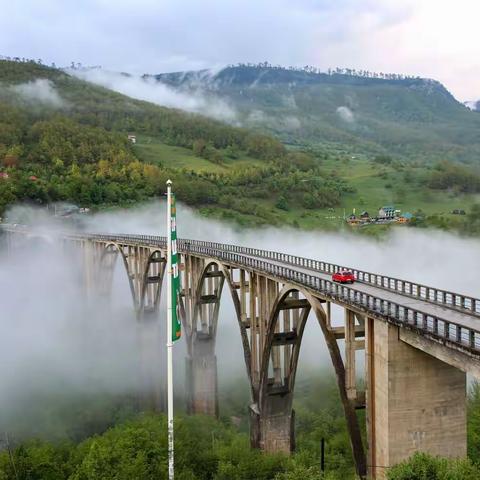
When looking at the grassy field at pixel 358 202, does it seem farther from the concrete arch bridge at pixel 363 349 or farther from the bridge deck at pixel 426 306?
the bridge deck at pixel 426 306

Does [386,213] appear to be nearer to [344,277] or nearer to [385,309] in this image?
[344,277]

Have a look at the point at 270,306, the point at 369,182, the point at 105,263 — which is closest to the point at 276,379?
the point at 270,306

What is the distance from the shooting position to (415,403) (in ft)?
85.5

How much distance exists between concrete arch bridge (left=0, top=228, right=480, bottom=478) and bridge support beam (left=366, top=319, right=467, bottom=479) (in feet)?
0.15

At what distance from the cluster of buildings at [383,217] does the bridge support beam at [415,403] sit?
127195 mm

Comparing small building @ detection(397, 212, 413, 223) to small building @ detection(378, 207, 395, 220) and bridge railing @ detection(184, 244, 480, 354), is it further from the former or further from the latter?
bridge railing @ detection(184, 244, 480, 354)

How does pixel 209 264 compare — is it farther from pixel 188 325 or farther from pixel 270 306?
pixel 270 306

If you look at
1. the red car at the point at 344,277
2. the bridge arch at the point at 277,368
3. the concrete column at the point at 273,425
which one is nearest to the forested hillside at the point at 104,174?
the bridge arch at the point at 277,368

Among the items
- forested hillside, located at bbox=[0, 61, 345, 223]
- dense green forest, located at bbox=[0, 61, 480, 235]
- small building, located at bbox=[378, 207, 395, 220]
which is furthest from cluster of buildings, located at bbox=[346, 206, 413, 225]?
forested hillside, located at bbox=[0, 61, 345, 223]

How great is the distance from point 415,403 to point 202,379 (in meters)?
37.3

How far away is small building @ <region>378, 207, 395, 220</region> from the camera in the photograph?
15938cm

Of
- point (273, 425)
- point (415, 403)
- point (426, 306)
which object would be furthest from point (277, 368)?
point (415, 403)

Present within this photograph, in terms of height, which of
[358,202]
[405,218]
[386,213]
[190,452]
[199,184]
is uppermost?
[199,184]

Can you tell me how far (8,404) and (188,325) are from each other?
2158cm
